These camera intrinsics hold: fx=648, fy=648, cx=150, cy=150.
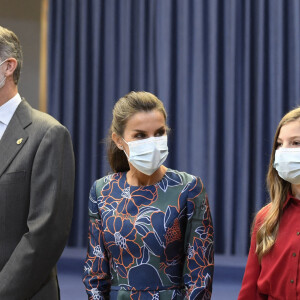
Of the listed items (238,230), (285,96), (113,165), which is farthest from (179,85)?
(113,165)

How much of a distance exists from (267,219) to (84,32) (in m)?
3.27

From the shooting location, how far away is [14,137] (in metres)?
2.15

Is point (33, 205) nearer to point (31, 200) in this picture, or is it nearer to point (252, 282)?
point (31, 200)

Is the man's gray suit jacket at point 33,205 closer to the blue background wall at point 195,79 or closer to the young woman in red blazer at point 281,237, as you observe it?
the young woman in red blazer at point 281,237

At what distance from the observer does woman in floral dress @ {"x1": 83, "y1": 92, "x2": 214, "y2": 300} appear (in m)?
2.17

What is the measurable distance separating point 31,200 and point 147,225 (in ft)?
1.31

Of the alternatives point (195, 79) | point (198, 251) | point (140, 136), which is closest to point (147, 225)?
point (198, 251)

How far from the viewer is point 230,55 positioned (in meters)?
4.68

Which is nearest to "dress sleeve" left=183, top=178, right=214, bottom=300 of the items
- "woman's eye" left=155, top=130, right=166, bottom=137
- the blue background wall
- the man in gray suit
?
"woman's eye" left=155, top=130, right=166, bottom=137

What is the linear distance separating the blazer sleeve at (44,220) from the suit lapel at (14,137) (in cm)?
8

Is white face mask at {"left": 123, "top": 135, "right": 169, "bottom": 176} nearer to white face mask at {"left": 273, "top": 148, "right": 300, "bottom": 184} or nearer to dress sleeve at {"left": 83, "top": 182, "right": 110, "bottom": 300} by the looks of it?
dress sleeve at {"left": 83, "top": 182, "right": 110, "bottom": 300}

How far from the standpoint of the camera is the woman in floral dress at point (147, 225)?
85.3 inches

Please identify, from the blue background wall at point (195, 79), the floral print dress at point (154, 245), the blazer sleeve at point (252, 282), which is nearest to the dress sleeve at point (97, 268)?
the floral print dress at point (154, 245)

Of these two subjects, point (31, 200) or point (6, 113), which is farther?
point (6, 113)
